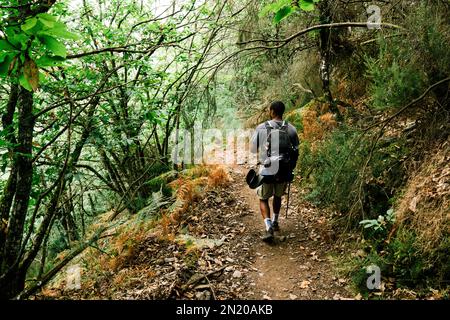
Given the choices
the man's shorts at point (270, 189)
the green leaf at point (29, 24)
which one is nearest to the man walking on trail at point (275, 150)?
the man's shorts at point (270, 189)

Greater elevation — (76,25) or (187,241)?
(76,25)

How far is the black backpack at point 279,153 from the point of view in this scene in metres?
6.00

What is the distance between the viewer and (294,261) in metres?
5.79

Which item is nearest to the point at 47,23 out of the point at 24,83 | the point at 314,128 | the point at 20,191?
the point at 24,83

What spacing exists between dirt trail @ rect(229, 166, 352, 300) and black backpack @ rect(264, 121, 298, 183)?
4.05 ft

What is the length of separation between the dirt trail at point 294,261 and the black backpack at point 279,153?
1235 mm

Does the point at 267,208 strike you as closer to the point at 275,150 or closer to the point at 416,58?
the point at 275,150

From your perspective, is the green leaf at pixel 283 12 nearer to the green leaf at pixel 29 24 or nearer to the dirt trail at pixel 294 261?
the green leaf at pixel 29 24

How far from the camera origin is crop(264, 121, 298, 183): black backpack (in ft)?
19.7
